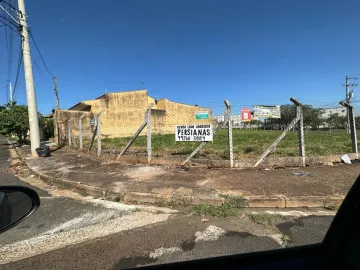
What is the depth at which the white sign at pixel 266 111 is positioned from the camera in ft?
29.4

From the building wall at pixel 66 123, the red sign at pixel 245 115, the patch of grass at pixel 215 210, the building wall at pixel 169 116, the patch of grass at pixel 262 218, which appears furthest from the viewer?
the building wall at pixel 169 116

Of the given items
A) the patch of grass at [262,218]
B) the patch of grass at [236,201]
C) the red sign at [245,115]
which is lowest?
the patch of grass at [262,218]

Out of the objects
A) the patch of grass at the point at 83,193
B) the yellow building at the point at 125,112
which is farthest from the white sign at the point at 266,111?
the yellow building at the point at 125,112

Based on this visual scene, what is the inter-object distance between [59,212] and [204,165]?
14.8 ft

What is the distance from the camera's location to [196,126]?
359 inches

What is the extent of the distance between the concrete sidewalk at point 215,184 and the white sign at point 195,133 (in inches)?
41.0

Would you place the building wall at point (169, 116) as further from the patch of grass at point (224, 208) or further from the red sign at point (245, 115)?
the patch of grass at point (224, 208)

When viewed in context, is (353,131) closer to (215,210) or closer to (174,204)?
(215,210)

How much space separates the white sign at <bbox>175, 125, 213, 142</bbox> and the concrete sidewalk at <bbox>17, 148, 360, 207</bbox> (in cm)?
104

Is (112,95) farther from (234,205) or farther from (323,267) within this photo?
(323,267)

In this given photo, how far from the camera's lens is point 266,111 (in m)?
9.02

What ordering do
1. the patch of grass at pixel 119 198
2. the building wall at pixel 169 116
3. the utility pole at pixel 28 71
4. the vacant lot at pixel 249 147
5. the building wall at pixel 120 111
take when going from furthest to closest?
the building wall at pixel 169 116
the building wall at pixel 120 111
the utility pole at pixel 28 71
the vacant lot at pixel 249 147
the patch of grass at pixel 119 198

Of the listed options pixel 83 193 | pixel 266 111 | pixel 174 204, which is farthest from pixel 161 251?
pixel 266 111

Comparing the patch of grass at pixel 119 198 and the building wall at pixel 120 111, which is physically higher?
the building wall at pixel 120 111
